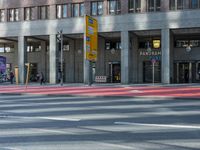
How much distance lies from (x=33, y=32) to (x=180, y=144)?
38.3 m

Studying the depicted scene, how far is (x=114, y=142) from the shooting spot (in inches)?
280

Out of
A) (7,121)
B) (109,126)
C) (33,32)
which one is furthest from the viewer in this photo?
(33,32)

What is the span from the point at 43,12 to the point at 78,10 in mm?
4725

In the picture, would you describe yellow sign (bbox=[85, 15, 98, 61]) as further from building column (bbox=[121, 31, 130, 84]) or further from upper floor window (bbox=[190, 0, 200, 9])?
upper floor window (bbox=[190, 0, 200, 9])

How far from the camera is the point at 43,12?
4325 cm

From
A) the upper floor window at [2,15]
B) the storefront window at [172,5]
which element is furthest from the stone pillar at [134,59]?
the upper floor window at [2,15]

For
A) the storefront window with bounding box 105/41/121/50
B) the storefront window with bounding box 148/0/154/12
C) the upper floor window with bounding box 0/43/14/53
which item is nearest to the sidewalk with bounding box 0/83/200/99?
the storefront window with bounding box 148/0/154/12

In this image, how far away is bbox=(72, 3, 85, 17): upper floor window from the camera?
1631 inches

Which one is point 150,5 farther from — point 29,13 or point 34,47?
point 34,47

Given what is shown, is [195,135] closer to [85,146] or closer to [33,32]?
[85,146]

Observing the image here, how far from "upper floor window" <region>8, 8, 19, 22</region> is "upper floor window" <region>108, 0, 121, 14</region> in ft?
40.5

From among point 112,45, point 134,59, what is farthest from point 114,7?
point 134,59

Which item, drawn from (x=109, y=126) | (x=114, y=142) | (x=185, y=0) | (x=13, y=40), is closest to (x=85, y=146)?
(x=114, y=142)

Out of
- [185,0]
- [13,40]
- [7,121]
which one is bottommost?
[7,121]
